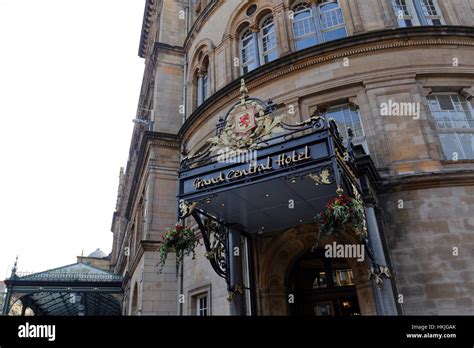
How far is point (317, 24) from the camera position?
1358 centimetres

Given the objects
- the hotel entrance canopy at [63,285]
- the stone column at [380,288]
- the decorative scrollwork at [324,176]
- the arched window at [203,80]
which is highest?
the arched window at [203,80]

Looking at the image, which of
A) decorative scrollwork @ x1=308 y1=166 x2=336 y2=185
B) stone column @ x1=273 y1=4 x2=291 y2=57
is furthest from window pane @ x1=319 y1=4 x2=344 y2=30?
decorative scrollwork @ x1=308 y1=166 x2=336 y2=185

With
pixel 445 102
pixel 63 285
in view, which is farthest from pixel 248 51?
pixel 63 285

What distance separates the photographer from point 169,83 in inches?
843

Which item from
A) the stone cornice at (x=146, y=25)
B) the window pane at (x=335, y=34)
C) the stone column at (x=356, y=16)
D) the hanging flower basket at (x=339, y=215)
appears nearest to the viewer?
the hanging flower basket at (x=339, y=215)

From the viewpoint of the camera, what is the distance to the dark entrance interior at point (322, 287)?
10.8 metres

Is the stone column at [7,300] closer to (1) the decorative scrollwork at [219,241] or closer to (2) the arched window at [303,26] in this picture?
(1) the decorative scrollwork at [219,241]

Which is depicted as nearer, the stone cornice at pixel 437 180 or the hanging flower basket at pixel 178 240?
the hanging flower basket at pixel 178 240

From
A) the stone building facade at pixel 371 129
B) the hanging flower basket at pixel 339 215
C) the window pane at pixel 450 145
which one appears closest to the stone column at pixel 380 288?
the stone building facade at pixel 371 129

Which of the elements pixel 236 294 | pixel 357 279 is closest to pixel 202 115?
pixel 236 294

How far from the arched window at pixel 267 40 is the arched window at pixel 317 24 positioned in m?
1.00

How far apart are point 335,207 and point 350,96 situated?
20.0 feet

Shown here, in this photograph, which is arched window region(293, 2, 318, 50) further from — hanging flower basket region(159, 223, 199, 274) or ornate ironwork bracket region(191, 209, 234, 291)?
hanging flower basket region(159, 223, 199, 274)

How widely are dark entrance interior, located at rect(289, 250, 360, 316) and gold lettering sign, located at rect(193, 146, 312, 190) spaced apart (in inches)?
177
